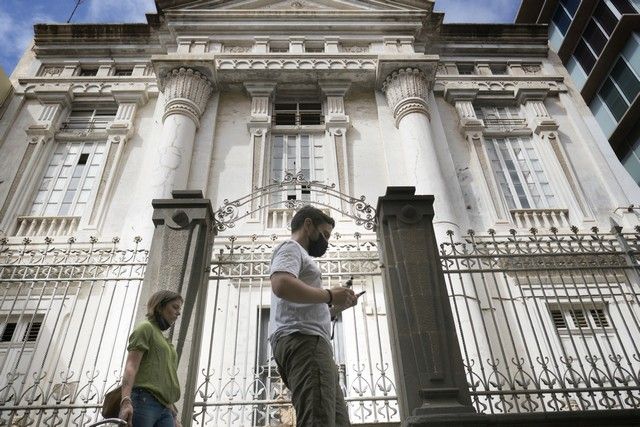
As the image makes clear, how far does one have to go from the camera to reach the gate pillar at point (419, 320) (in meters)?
4.46

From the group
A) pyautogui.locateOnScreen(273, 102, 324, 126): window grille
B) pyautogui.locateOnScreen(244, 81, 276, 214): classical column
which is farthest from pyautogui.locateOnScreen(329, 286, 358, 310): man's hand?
pyautogui.locateOnScreen(273, 102, 324, 126): window grille

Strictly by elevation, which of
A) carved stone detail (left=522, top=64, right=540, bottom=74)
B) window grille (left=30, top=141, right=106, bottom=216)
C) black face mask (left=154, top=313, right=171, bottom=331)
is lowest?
black face mask (left=154, top=313, right=171, bottom=331)

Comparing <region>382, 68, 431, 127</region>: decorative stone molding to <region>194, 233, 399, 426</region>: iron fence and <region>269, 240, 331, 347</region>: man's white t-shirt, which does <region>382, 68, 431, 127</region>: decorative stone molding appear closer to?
<region>194, 233, 399, 426</region>: iron fence

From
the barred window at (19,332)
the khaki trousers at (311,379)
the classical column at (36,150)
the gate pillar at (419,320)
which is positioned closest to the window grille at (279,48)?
the classical column at (36,150)

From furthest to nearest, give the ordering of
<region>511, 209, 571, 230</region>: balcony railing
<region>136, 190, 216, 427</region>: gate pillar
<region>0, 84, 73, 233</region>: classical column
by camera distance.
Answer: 1. <region>511, 209, 571, 230</region>: balcony railing
2. <region>0, 84, 73, 233</region>: classical column
3. <region>136, 190, 216, 427</region>: gate pillar

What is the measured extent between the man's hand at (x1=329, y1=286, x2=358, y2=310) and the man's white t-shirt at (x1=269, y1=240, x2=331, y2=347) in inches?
5.2

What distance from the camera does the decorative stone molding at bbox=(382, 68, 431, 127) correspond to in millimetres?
11555

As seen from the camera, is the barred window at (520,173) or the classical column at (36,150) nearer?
the classical column at (36,150)

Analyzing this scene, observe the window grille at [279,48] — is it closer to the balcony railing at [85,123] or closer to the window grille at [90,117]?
the window grille at [90,117]

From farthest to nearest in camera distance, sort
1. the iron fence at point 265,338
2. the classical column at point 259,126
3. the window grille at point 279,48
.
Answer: the window grille at point 279,48, the classical column at point 259,126, the iron fence at point 265,338

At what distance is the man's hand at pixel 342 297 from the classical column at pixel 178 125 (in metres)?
7.00

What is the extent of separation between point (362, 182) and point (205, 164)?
11.1ft

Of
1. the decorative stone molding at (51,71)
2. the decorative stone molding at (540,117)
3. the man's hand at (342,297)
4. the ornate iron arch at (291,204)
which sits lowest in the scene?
the man's hand at (342,297)

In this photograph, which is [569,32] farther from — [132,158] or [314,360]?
[314,360]
